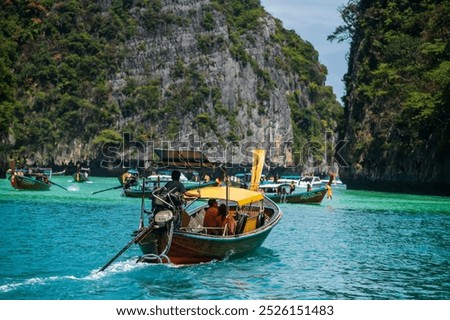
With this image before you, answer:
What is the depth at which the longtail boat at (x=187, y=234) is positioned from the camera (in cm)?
1816

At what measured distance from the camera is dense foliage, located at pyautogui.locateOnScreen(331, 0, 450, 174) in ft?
178

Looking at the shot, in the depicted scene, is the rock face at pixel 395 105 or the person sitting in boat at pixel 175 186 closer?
the person sitting in boat at pixel 175 186

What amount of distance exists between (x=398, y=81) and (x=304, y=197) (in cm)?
2239

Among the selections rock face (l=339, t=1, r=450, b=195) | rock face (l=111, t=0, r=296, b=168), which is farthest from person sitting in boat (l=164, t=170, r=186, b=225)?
rock face (l=111, t=0, r=296, b=168)

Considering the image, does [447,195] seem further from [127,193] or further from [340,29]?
[340,29]

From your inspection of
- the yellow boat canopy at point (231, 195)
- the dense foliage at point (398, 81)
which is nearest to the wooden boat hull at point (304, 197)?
the dense foliage at point (398, 81)

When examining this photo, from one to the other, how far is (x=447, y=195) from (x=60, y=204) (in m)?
31.6

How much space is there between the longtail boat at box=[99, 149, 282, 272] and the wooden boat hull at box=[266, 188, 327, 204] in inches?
993

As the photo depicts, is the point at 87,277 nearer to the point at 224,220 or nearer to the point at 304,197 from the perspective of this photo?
the point at 224,220

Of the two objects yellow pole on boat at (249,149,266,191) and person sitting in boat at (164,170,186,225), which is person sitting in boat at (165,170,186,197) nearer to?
person sitting in boat at (164,170,186,225)

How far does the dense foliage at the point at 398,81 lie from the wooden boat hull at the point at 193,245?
33.8m

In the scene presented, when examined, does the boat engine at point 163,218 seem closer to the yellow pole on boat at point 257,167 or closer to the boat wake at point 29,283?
the boat wake at point 29,283

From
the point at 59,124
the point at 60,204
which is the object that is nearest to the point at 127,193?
the point at 60,204

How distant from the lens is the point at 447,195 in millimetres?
56594
